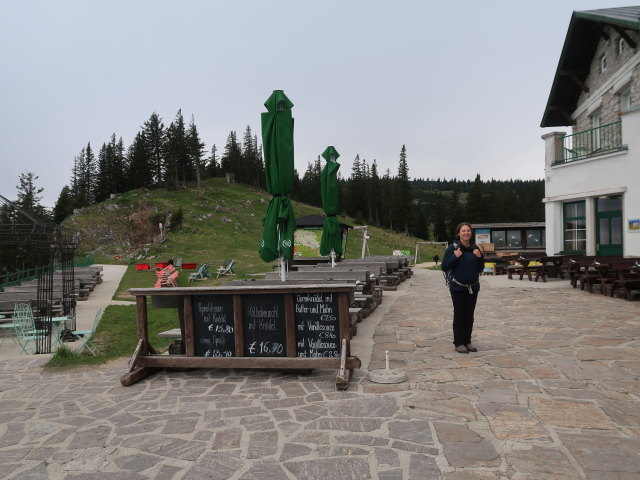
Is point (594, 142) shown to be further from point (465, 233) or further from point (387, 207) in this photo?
point (387, 207)

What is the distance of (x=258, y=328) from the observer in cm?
534

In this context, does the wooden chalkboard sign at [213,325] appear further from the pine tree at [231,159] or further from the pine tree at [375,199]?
the pine tree at [231,159]

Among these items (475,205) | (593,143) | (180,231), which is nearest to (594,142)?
(593,143)

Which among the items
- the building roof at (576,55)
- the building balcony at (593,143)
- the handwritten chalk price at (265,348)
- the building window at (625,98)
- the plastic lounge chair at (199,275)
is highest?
the building roof at (576,55)

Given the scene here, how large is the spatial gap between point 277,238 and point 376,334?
8.19 feet

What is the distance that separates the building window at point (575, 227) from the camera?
1645 cm

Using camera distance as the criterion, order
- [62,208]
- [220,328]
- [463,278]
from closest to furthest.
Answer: [220,328], [463,278], [62,208]

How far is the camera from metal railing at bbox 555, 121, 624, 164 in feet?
48.9

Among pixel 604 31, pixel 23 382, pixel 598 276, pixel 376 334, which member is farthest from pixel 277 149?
pixel 604 31

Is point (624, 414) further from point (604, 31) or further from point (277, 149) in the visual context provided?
point (604, 31)

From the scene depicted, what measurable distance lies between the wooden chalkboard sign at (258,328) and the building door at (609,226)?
1372 centimetres

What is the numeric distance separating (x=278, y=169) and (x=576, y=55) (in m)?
18.2

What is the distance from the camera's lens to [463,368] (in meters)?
5.27

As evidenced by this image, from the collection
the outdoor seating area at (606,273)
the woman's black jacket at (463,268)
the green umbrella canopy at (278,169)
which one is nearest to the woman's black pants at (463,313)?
the woman's black jacket at (463,268)
